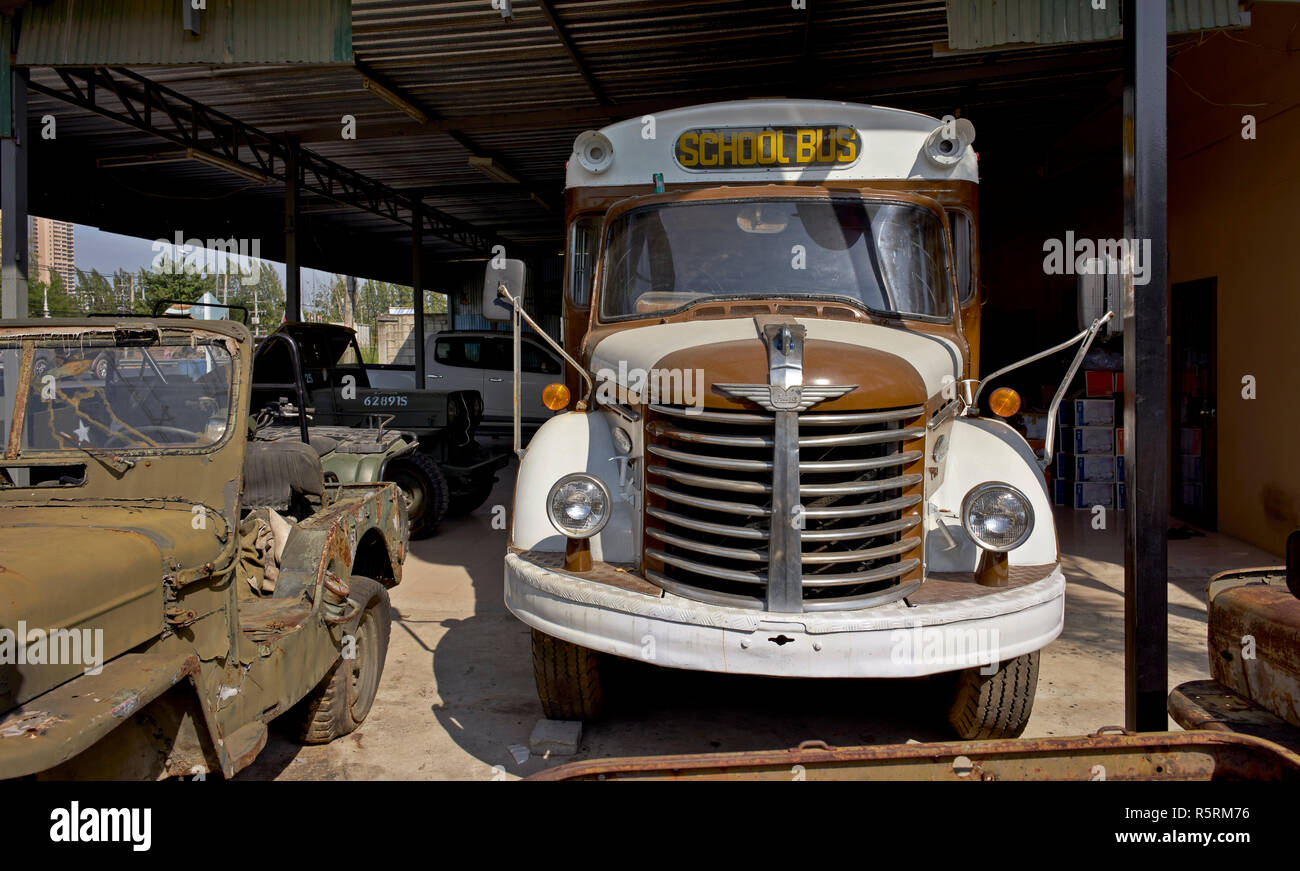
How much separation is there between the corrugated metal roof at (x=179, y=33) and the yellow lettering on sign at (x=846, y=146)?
13.6 feet

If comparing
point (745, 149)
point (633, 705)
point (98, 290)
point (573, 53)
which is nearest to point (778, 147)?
point (745, 149)

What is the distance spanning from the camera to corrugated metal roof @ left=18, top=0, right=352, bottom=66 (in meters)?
6.74

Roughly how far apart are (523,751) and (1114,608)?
4.57 metres

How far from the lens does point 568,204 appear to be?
5.18 metres

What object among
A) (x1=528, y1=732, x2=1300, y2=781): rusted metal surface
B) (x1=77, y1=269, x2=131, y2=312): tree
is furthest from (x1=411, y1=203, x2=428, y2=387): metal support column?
(x1=77, y1=269, x2=131, y2=312): tree

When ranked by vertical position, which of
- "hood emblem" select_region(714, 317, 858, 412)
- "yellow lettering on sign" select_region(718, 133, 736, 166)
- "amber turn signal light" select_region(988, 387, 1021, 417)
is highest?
"yellow lettering on sign" select_region(718, 133, 736, 166)

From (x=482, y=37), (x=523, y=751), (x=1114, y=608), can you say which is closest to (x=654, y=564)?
(x=523, y=751)

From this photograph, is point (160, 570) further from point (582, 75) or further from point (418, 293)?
point (418, 293)

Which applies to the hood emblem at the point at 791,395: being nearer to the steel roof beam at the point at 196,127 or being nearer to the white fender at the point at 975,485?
the white fender at the point at 975,485

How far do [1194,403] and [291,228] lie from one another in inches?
449

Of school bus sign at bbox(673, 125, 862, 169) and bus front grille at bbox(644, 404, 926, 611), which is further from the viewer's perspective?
school bus sign at bbox(673, 125, 862, 169)

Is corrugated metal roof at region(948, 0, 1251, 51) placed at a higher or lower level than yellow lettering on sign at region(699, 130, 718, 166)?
higher

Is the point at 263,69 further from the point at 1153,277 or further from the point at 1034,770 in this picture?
the point at 1034,770

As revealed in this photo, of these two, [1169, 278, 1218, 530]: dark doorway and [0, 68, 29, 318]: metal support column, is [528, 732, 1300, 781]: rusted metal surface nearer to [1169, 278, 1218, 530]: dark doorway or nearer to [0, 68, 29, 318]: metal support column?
[0, 68, 29, 318]: metal support column
